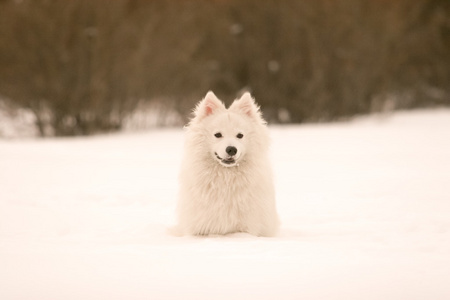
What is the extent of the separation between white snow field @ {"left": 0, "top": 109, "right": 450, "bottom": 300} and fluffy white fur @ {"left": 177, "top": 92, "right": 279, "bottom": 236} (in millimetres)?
216

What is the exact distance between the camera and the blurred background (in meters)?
14.5

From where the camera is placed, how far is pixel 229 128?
5.13 metres

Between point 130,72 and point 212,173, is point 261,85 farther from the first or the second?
point 212,173

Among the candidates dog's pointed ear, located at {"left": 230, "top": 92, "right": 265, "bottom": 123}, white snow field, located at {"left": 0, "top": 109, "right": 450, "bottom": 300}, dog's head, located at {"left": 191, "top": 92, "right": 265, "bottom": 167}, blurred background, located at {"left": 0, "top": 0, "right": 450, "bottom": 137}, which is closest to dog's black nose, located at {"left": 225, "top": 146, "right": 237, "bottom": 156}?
dog's head, located at {"left": 191, "top": 92, "right": 265, "bottom": 167}

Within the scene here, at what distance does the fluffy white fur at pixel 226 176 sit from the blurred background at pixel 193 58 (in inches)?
408

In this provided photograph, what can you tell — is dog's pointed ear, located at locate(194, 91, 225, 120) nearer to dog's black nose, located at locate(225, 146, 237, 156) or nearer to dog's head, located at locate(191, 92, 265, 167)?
dog's head, located at locate(191, 92, 265, 167)

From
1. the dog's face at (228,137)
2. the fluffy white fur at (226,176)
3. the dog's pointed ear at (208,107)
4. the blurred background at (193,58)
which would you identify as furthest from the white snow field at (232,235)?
the blurred background at (193,58)

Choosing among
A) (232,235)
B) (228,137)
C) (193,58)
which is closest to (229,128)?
(228,137)

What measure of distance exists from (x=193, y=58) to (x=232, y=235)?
12.6 meters

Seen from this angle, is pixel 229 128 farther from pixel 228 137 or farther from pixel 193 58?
pixel 193 58

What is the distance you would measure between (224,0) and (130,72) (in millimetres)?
4139

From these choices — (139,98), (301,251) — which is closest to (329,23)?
(139,98)

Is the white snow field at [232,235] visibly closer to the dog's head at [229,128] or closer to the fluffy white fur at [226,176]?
the fluffy white fur at [226,176]

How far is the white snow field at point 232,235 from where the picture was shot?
364cm
